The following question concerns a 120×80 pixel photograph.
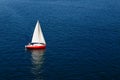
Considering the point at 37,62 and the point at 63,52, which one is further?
the point at 63,52

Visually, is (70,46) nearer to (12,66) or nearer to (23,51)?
(23,51)

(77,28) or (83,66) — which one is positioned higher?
(77,28)

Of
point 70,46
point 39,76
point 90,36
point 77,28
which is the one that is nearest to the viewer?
point 39,76

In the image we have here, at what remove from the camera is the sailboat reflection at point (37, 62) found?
132m

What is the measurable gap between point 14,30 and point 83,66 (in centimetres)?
5919

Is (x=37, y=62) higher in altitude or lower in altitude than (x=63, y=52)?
lower

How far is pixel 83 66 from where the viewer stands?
454ft

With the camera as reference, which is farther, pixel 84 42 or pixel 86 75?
pixel 84 42

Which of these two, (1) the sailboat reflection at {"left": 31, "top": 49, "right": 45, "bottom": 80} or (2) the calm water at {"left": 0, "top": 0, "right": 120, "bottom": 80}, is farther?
(1) the sailboat reflection at {"left": 31, "top": 49, "right": 45, "bottom": 80}

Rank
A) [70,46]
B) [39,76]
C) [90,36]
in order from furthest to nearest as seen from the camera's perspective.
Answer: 1. [90,36]
2. [70,46]
3. [39,76]

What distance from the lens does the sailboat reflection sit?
5202 inches

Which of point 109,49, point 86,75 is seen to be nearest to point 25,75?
point 86,75

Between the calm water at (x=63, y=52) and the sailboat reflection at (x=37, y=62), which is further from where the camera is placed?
the sailboat reflection at (x=37, y=62)

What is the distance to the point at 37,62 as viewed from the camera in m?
143
